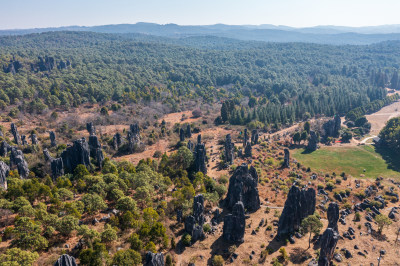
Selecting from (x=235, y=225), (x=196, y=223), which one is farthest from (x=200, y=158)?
(x=235, y=225)

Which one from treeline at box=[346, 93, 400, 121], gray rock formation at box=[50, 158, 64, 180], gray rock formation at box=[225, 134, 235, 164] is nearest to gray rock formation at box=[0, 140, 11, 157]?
gray rock formation at box=[50, 158, 64, 180]

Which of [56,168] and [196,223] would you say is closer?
[196,223]

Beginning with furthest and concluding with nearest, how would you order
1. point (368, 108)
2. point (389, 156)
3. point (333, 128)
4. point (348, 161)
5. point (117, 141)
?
Answer: point (368, 108), point (333, 128), point (117, 141), point (389, 156), point (348, 161)

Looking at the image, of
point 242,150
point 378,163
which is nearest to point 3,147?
point 242,150

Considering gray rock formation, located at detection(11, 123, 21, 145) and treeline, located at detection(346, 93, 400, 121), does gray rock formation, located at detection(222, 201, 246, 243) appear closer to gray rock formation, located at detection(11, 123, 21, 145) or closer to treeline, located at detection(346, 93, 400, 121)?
gray rock formation, located at detection(11, 123, 21, 145)

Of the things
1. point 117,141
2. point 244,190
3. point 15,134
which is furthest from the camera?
point 117,141

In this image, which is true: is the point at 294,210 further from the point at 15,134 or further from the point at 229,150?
Result: the point at 15,134

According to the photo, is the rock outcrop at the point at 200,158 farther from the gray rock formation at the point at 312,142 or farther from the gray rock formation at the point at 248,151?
the gray rock formation at the point at 312,142

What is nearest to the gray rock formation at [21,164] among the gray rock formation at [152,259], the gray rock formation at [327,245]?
the gray rock formation at [152,259]
